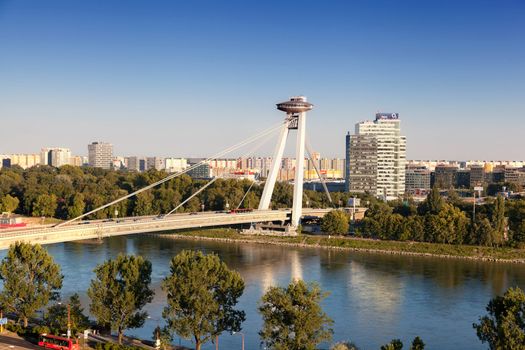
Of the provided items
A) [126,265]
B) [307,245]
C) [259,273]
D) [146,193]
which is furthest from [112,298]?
[146,193]

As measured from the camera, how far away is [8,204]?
103 feet

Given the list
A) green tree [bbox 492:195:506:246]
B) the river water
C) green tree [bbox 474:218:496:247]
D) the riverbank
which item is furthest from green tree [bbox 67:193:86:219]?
green tree [bbox 492:195:506:246]

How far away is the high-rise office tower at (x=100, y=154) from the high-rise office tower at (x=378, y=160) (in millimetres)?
51529

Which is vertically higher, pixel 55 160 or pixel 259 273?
pixel 55 160

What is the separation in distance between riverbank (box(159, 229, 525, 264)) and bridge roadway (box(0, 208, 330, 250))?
1.39 meters

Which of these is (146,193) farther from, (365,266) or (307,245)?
(365,266)

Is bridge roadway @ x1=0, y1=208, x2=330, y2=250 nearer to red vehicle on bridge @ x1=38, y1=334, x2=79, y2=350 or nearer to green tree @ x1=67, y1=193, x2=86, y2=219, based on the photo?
red vehicle on bridge @ x1=38, y1=334, x2=79, y2=350

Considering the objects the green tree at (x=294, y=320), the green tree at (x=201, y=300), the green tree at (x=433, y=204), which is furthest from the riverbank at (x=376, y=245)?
the green tree at (x=294, y=320)

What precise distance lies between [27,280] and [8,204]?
20.9 metres

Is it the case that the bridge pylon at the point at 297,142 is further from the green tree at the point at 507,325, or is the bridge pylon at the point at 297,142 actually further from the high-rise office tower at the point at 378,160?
the green tree at the point at 507,325

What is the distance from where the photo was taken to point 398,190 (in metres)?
44.2

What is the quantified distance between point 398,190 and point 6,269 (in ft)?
116

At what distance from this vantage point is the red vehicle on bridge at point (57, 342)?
1032 centimetres

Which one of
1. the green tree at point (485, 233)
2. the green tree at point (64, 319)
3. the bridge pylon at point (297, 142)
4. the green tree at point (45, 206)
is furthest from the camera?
the green tree at point (45, 206)
